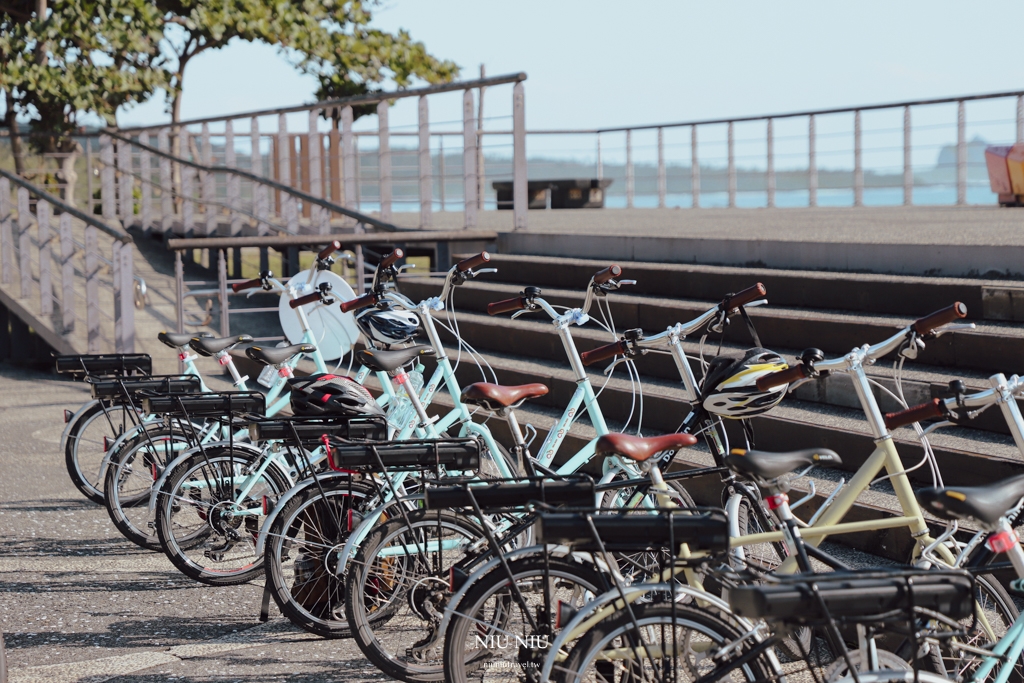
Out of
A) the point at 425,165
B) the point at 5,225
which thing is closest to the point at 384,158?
the point at 425,165

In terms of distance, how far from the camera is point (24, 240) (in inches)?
419

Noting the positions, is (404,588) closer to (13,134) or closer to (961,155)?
(961,155)

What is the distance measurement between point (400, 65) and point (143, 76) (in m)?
6.16

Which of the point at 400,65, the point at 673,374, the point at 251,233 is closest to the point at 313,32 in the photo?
the point at 400,65

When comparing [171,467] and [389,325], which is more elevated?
[389,325]

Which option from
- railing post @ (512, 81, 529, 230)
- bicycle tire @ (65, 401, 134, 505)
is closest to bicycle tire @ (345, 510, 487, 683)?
bicycle tire @ (65, 401, 134, 505)

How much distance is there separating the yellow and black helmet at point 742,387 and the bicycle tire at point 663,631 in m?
0.99

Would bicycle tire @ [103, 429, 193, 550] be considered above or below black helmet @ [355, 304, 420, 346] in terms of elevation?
below

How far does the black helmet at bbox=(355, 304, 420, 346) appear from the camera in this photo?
4.94m

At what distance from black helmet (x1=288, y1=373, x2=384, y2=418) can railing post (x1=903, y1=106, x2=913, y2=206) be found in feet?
35.1

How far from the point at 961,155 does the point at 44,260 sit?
10.2m

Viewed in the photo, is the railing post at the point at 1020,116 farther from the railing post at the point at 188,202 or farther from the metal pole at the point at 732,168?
the railing post at the point at 188,202

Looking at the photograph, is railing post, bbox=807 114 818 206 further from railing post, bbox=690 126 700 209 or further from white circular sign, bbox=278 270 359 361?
white circular sign, bbox=278 270 359 361

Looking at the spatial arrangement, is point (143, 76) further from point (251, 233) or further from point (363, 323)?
point (363, 323)
